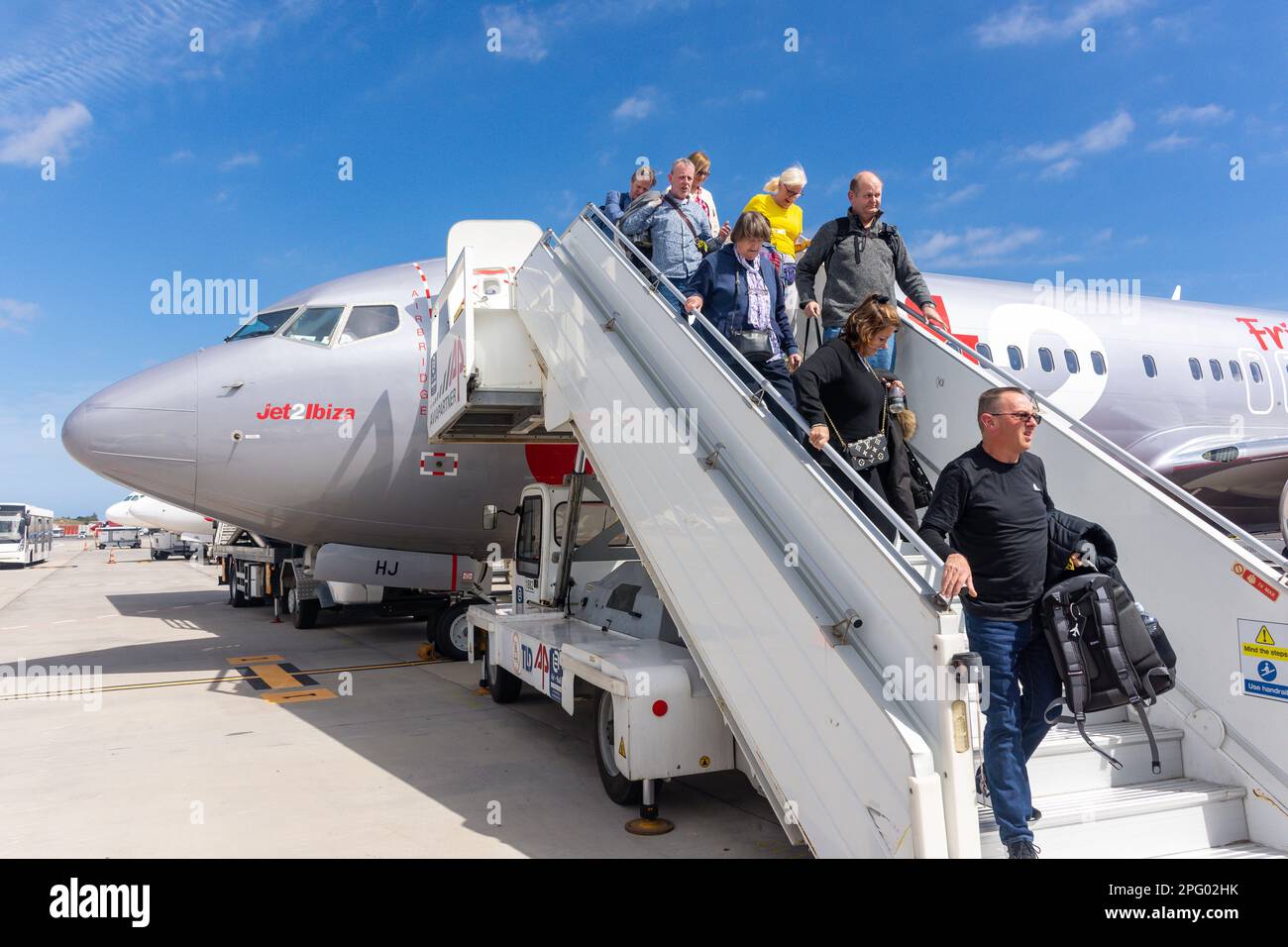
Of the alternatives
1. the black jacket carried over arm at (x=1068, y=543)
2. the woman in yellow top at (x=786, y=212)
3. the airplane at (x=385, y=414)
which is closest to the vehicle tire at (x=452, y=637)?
the airplane at (x=385, y=414)

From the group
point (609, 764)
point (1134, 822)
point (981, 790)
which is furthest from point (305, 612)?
point (1134, 822)

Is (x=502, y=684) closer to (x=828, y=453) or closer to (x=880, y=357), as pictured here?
(x=880, y=357)

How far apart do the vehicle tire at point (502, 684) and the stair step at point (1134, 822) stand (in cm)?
464

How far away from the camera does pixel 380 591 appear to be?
1084 cm

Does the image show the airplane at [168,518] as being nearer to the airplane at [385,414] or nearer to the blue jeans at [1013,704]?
the airplane at [385,414]

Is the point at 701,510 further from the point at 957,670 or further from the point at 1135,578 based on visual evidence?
the point at 1135,578

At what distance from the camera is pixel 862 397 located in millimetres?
3723

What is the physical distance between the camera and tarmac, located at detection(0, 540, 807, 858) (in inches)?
166

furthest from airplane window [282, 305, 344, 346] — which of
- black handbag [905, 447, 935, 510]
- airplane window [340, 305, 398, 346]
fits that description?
black handbag [905, 447, 935, 510]

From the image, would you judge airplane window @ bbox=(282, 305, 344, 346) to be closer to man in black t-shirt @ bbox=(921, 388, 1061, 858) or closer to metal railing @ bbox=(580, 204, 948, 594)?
metal railing @ bbox=(580, 204, 948, 594)

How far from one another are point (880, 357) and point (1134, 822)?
2.79 m
